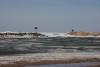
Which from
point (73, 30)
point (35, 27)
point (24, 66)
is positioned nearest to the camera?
point (24, 66)

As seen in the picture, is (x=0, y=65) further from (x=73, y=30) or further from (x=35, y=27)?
(x=73, y=30)

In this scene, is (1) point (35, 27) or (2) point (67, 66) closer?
(2) point (67, 66)

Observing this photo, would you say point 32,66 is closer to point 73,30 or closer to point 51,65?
point 51,65

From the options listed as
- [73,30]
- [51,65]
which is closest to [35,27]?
[73,30]

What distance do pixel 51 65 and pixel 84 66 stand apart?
104 inches

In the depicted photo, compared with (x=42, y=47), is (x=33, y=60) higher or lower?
lower

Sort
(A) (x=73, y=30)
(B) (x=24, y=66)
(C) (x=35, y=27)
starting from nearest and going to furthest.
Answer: (B) (x=24, y=66), (C) (x=35, y=27), (A) (x=73, y=30)

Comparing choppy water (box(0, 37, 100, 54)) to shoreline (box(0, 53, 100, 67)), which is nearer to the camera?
shoreline (box(0, 53, 100, 67))

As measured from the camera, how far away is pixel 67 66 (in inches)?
847

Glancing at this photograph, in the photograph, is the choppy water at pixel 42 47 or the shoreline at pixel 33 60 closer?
the shoreline at pixel 33 60

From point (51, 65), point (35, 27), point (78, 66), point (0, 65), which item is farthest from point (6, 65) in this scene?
point (35, 27)

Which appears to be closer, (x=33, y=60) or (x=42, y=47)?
(x=33, y=60)

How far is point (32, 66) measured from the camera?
69.5 ft

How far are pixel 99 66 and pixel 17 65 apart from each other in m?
6.28
